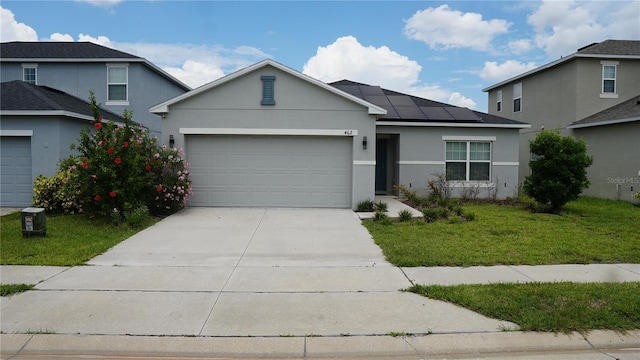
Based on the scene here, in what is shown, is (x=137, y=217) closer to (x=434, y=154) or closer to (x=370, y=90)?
(x=434, y=154)

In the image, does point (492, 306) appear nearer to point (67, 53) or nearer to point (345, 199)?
point (345, 199)

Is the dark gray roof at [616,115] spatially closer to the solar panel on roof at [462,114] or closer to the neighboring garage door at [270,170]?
the solar panel on roof at [462,114]

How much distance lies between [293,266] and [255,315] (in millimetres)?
2176

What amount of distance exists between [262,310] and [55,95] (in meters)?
14.7

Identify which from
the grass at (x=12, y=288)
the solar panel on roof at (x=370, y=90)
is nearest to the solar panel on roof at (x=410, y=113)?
the solar panel on roof at (x=370, y=90)

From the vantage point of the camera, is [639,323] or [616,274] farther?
[616,274]

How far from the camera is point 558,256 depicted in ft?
25.2

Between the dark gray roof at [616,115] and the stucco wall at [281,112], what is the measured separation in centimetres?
1037

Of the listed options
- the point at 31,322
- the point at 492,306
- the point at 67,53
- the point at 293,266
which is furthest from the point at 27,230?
the point at 67,53

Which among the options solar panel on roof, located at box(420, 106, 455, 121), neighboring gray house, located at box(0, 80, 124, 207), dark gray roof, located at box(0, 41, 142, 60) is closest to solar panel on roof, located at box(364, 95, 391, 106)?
solar panel on roof, located at box(420, 106, 455, 121)

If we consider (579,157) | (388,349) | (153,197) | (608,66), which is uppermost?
(608,66)

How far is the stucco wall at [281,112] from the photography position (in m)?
13.2

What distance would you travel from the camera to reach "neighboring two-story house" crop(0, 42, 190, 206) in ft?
44.1

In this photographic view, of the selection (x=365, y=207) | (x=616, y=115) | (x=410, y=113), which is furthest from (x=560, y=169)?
(x=616, y=115)
